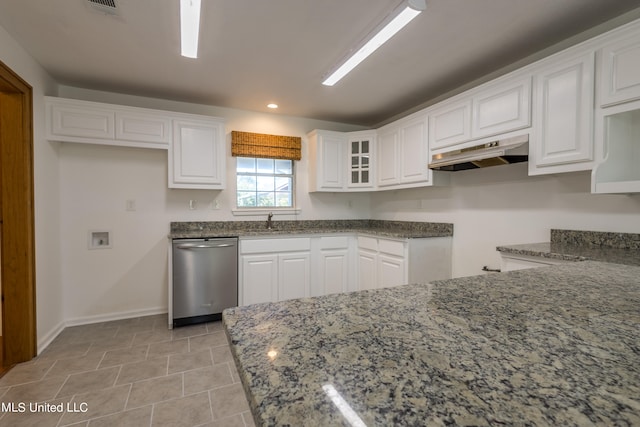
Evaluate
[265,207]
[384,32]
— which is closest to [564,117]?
[384,32]

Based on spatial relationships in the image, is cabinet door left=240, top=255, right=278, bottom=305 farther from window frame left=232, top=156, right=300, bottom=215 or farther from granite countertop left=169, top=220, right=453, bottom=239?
window frame left=232, top=156, right=300, bottom=215

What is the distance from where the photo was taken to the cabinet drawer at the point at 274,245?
3150 millimetres

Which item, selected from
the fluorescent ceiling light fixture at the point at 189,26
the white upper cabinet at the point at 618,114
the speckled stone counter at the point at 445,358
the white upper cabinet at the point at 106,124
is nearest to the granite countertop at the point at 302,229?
the white upper cabinet at the point at 106,124

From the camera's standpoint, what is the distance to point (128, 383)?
198 cm

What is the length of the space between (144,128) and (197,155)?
562mm

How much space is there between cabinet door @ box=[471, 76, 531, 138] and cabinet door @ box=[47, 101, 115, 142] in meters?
3.47

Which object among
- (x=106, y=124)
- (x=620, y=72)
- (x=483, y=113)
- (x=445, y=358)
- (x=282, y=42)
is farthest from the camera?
(x=106, y=124)

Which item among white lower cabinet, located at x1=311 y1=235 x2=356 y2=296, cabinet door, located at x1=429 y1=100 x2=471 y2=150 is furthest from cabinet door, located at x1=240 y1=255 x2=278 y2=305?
cabinet door, located at x1=429 y1=100 x2=471 y2=150

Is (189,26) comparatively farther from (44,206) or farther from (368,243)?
(368,243)

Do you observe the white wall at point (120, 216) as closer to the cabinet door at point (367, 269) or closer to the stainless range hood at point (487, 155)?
the cabinet door at point (367, 269)

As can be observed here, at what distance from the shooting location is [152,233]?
3309mm

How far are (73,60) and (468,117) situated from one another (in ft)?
11.5

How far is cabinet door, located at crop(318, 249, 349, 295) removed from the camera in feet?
11.6

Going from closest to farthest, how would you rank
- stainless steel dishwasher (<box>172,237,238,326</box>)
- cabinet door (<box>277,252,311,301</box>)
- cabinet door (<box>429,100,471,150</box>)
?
cabinet door (<box>429,100,471,150</box>), stainless steel dishwasher (<box>172,237,238,326</box>), cabinet door (<box>277,252,311,301</box>)
